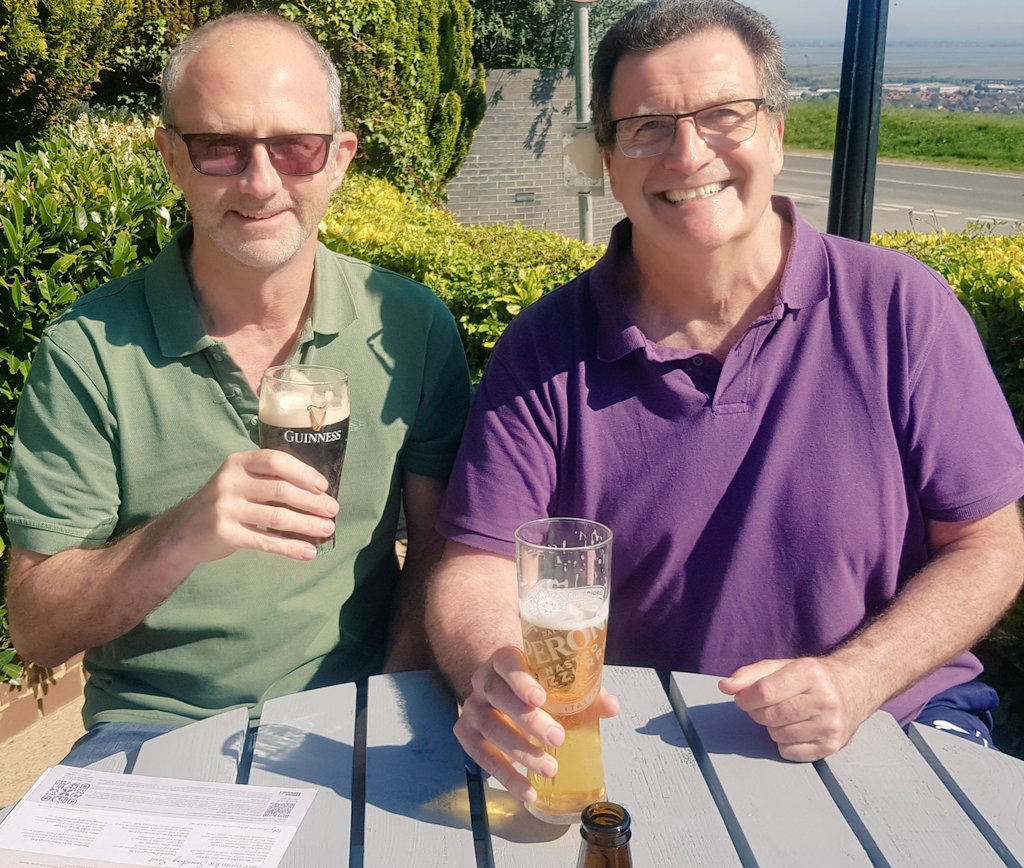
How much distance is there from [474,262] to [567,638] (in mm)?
3240

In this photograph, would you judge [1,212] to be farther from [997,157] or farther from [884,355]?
[997,157]

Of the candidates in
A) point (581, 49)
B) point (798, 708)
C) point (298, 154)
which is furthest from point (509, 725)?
point (581, 49)

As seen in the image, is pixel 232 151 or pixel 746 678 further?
pixel 232 151

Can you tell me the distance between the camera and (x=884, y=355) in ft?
6.84

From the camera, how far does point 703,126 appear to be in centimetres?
220

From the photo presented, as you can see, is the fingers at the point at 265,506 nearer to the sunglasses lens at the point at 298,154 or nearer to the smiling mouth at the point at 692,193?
the sunglasses lens at the point at 298,154

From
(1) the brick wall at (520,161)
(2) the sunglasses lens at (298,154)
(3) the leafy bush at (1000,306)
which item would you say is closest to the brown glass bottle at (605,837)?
(2) the sunglasses lens at (298,154)

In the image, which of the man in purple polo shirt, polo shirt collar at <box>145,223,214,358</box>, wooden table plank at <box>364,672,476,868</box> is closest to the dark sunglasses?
polo shirt collar at <box>145,223,214,358</box>

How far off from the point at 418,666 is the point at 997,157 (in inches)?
1388

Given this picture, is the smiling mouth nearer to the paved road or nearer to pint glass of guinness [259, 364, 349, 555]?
pint glass of guinness [259, 364, 349, 555]

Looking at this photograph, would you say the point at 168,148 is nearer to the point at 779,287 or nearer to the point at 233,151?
the point at 233,151

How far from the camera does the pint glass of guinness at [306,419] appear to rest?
1.74 meters

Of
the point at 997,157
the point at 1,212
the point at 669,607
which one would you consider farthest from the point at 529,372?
the point at 997,157

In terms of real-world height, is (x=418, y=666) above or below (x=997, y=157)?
above
